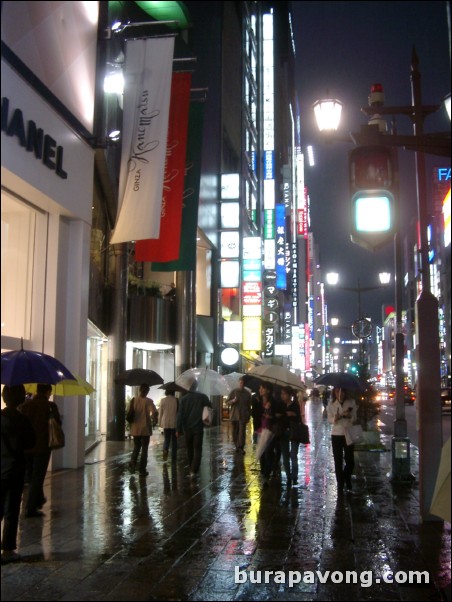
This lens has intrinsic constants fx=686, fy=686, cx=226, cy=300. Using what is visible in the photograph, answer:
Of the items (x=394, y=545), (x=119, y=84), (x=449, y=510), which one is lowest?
(x=394, y=545)

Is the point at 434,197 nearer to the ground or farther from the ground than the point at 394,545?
farther from the ground

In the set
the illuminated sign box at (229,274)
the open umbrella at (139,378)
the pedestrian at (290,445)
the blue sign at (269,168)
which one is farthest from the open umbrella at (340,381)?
the blue sign at (269,168)

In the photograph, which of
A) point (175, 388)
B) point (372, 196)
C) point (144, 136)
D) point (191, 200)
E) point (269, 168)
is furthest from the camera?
point (269, 168)

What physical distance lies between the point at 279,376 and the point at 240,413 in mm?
5036

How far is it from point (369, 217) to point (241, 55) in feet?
124

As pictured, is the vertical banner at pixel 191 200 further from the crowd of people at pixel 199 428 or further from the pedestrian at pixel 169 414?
the crowd of people at pixel 199 428

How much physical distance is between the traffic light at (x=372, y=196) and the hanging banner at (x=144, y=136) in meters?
6.52

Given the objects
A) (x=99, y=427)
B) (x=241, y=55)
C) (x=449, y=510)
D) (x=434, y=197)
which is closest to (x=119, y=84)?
(x=99, y=427)

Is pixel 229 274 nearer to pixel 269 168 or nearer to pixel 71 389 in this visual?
pixel 71 389

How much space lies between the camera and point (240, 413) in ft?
61.1

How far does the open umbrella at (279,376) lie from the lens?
1375 centimetres

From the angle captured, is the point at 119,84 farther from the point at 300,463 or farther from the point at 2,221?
the point at 300,463

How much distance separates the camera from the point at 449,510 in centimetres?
476

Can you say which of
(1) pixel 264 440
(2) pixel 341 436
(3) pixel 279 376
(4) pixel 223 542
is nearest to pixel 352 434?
(2) pixel 341 436
